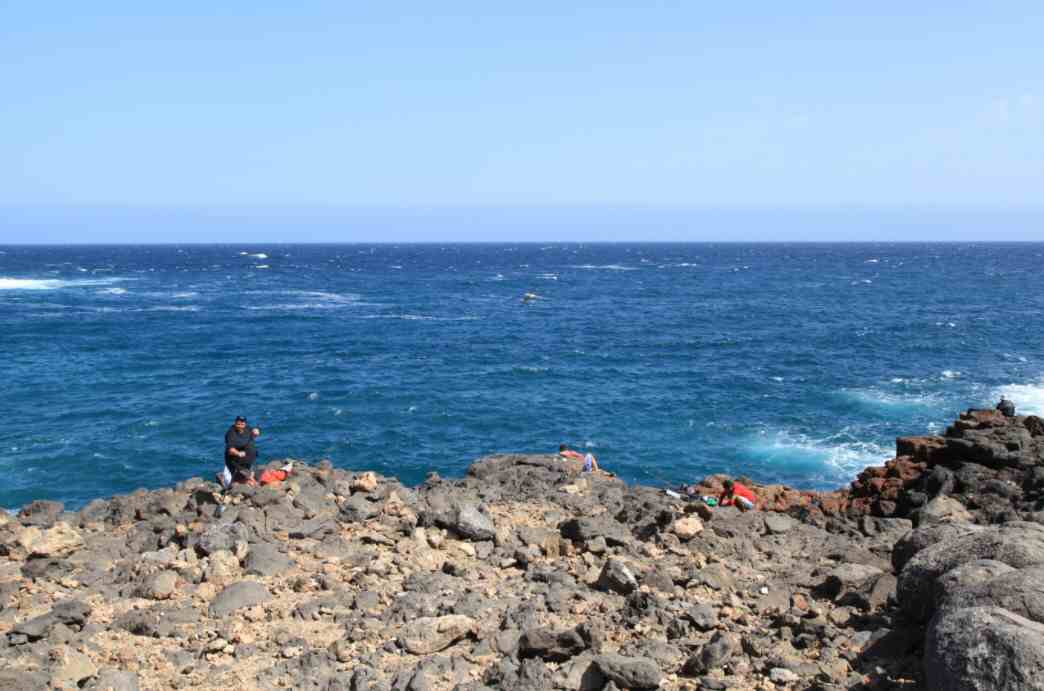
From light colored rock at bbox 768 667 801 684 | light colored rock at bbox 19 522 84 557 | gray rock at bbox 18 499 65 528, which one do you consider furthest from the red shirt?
gray rock at bbox 18 499 65 528

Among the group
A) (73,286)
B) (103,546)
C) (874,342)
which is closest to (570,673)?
(103,546)

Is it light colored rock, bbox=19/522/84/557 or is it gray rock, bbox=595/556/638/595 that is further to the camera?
light colored rock, bbox=19/522/84/557

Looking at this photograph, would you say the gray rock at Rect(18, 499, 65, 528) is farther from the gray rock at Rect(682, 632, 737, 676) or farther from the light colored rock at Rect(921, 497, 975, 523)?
the light colored rock at Rect(921, 497, 975, 523)

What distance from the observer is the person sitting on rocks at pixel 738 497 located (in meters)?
18.9

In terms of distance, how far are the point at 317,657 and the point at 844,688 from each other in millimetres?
6427

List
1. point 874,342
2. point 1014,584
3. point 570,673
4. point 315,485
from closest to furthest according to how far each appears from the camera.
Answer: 1. point 1014,584
2. point 570,673
3. point 315,485
4. point 874,342

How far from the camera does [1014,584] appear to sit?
9.01 m

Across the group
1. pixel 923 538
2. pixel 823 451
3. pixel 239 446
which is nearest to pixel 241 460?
pixel 239 446

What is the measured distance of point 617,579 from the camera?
12.4 metres

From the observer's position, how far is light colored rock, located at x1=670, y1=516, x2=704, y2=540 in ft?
49.8

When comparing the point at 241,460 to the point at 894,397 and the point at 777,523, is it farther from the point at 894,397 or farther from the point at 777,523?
the point at 894,397

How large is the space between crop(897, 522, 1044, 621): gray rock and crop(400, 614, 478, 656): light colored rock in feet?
18.9

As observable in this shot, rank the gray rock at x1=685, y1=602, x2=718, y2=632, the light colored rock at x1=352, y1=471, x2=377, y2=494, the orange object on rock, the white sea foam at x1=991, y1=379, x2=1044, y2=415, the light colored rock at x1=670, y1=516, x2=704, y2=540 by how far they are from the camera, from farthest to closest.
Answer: the white sea foam at x1=991, y1=379, x2=1044, y2=415, the orange object on rock, the light colored rock at x1=352, y1=471, x2=377, y2=494, the light colored rock at x1=670, y1=516, x2=704, y2=540, the gray rock at x1=685, y1=602, x2=718, y2=632

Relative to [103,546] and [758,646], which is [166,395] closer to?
[103,546]
